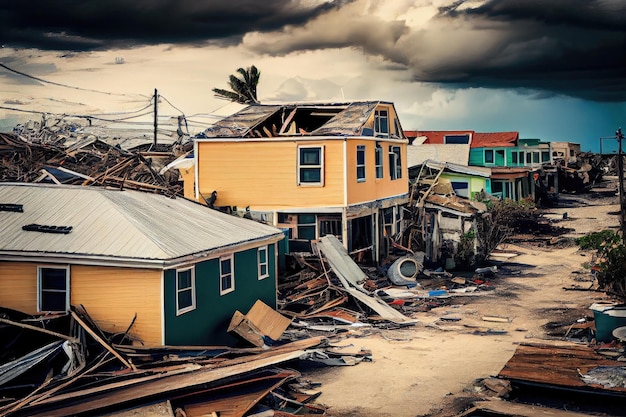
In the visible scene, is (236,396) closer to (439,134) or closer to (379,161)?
(379,161)

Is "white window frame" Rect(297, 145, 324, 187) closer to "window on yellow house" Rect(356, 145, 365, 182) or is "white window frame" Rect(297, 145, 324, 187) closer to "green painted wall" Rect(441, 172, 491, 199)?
"window on yellow house" Rect(356, 145, 365, 182)

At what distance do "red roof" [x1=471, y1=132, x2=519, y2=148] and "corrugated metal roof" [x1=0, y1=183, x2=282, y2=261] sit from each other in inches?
1745

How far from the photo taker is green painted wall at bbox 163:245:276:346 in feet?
52.4

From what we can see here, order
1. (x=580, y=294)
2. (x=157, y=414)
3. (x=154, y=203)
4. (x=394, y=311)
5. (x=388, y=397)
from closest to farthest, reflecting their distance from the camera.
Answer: (x=157, y=414)
(x=388, y=397)
(x=154, y=203)
(x=394, y=311)
(x=580, y=294)

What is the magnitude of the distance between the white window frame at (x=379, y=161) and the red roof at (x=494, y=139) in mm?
29915

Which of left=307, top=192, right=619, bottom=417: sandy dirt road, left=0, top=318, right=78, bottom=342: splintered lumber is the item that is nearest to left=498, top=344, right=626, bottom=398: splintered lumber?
left=307, top=192, right=619, bottom=417: sandy dirt road

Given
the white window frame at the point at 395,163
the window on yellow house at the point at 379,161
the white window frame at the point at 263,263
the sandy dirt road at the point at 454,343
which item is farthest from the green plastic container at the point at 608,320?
the white window frame at the point at 395,163

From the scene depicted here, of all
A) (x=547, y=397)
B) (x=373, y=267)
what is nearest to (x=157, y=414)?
(x=547, y=397)

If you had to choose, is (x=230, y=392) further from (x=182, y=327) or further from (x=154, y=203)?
(x=154, y=203)

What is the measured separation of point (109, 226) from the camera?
16875 millimetres

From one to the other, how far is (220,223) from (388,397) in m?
8.03

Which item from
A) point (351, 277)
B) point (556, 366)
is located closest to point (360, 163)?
point (351, 277)

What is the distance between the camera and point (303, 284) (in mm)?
25234

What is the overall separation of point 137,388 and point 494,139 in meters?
55.6
